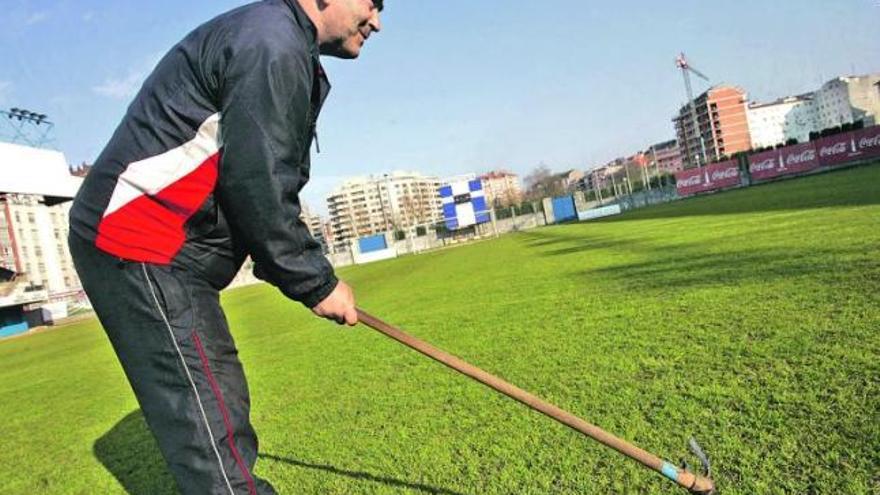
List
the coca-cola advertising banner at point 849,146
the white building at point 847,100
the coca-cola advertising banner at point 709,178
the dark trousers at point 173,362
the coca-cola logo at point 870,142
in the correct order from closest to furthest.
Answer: the dark trousers at point 173,362, the coca-cola logo at point 870,142, the coca-cola advertising banner at point 849,146, the coca-cola advertising banner at point 709,178, the white building at point 847,100

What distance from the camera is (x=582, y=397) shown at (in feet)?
13.1

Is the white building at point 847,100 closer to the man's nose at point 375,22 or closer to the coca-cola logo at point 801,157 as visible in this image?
the coca-cola logo at point 801,157

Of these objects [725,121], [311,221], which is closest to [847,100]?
[725,121]

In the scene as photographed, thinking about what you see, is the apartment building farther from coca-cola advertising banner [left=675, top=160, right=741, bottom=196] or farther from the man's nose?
the man's nose

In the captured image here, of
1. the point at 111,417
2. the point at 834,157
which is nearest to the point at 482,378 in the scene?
the point at 111,417

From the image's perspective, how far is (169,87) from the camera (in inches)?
80.5

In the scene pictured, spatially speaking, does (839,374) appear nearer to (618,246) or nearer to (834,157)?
(618,246)

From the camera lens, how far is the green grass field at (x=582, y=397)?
2.89m

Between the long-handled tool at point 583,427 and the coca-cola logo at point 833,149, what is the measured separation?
138ft

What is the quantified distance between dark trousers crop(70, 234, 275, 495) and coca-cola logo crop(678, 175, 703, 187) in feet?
176

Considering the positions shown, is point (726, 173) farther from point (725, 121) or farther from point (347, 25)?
point (725, 121)

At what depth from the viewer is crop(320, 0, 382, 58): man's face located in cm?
225

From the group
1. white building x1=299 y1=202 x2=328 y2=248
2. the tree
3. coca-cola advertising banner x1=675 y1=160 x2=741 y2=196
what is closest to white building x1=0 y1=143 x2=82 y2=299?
white building x1=299 y1=202 x2=328 y2=248

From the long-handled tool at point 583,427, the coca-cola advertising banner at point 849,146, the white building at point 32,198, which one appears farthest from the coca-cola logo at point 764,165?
the long-handled tool at point 583,427
